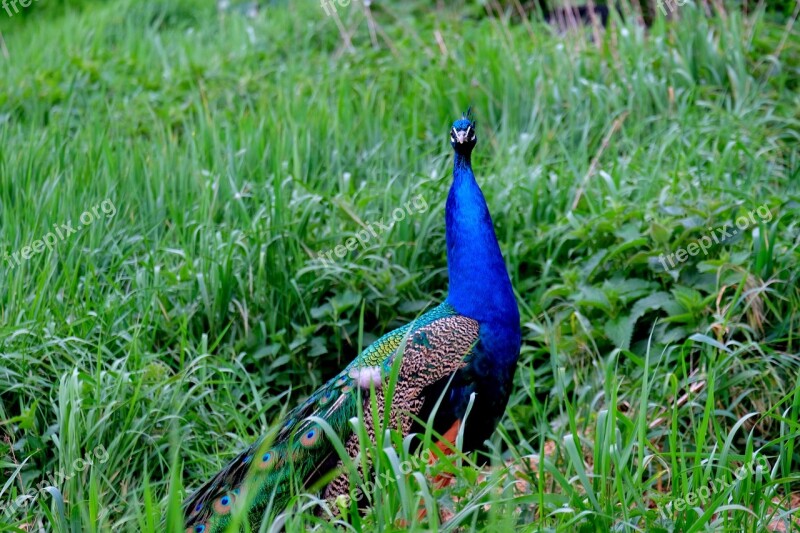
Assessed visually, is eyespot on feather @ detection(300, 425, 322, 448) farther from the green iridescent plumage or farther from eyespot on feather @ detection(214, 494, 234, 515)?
eyespot on feather @ detection(214, 494, 234, 515)

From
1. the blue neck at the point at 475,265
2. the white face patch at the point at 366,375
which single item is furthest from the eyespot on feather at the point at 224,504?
the blue neck at the point at 475,265

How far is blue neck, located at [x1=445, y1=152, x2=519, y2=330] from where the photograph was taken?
307cm

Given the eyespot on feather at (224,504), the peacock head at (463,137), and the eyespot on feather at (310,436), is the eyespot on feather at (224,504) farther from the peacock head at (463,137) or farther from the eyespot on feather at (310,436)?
Result: the peacock head at (463,137)

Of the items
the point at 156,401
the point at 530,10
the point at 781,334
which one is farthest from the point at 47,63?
the point at 781,334

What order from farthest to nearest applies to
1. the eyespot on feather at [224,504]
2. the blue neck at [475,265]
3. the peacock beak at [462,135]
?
1. the peacock beak at [462,135]
2. the blue neck at [475,265]
3. the eyespot on feather at [224,504]

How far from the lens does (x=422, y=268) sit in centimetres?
416

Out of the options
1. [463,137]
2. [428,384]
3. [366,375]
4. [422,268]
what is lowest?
[422,268]

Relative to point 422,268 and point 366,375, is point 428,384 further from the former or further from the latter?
point 422,268

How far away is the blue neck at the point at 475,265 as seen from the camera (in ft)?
10.1

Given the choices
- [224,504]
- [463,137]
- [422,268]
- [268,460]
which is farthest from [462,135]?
[224,504]

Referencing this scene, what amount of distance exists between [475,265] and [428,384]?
0.41 metres

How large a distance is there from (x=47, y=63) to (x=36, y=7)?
110 inches

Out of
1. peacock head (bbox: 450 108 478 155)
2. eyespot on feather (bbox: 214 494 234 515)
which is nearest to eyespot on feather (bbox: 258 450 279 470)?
eyespot on feather (bbox: 214 494 234 515)

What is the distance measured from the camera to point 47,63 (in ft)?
21.7
